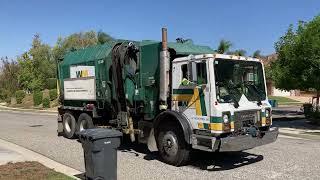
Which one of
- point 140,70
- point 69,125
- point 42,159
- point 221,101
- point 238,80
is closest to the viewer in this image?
point 221,101

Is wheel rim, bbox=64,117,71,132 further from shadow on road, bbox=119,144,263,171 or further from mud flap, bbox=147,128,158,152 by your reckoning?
mud flap, bbox=147,128,158,152

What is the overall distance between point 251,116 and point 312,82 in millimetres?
10656

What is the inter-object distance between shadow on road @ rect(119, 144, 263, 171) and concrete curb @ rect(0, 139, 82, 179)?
224cm

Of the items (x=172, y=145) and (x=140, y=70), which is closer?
(x=172, y=145)

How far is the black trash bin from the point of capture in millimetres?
8617

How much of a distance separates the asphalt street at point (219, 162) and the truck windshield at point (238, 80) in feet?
5.11

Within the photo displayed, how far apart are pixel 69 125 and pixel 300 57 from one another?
1018 centimetres

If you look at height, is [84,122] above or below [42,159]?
above

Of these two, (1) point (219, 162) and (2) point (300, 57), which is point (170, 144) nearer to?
(1) point (219, 162)

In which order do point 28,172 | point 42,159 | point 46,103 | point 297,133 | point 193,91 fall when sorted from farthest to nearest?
1. point 46,103
2. point 297,133
3. point 42,159
4. point 193,91
5. point 28,172

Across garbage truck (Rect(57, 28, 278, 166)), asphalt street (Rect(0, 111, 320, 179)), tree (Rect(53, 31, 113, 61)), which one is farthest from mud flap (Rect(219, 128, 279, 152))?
tree (Rect(53, 31, 113, 61))

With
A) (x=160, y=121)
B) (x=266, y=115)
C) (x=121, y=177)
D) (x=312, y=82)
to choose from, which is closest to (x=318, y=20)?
(x=312, y=82)

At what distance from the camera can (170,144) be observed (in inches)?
429

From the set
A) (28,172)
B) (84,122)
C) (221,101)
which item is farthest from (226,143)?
(84,122)
